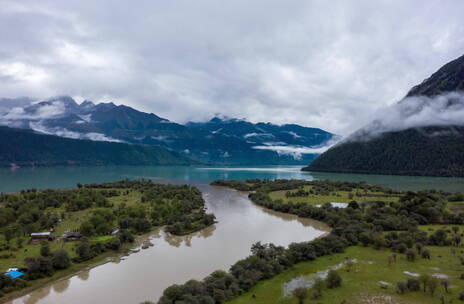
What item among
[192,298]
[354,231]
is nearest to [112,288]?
[192,298]

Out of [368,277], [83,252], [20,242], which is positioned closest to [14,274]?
[83,252]

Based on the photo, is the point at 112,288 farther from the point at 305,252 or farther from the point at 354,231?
the point at 354,231

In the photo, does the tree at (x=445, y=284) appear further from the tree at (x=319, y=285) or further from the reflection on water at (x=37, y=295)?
the reflection on water at (x=37, y=295)

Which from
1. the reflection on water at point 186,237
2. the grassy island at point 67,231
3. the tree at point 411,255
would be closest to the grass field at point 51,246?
the grassy island at point 67,231

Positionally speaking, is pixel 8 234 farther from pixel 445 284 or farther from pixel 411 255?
pixel 411 255

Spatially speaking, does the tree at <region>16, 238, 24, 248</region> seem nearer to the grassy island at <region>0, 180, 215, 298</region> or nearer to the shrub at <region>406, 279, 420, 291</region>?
the grassy island at <region>0, 180, 215, 298</region>

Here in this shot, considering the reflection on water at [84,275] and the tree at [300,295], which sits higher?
the tree at [300,295]
